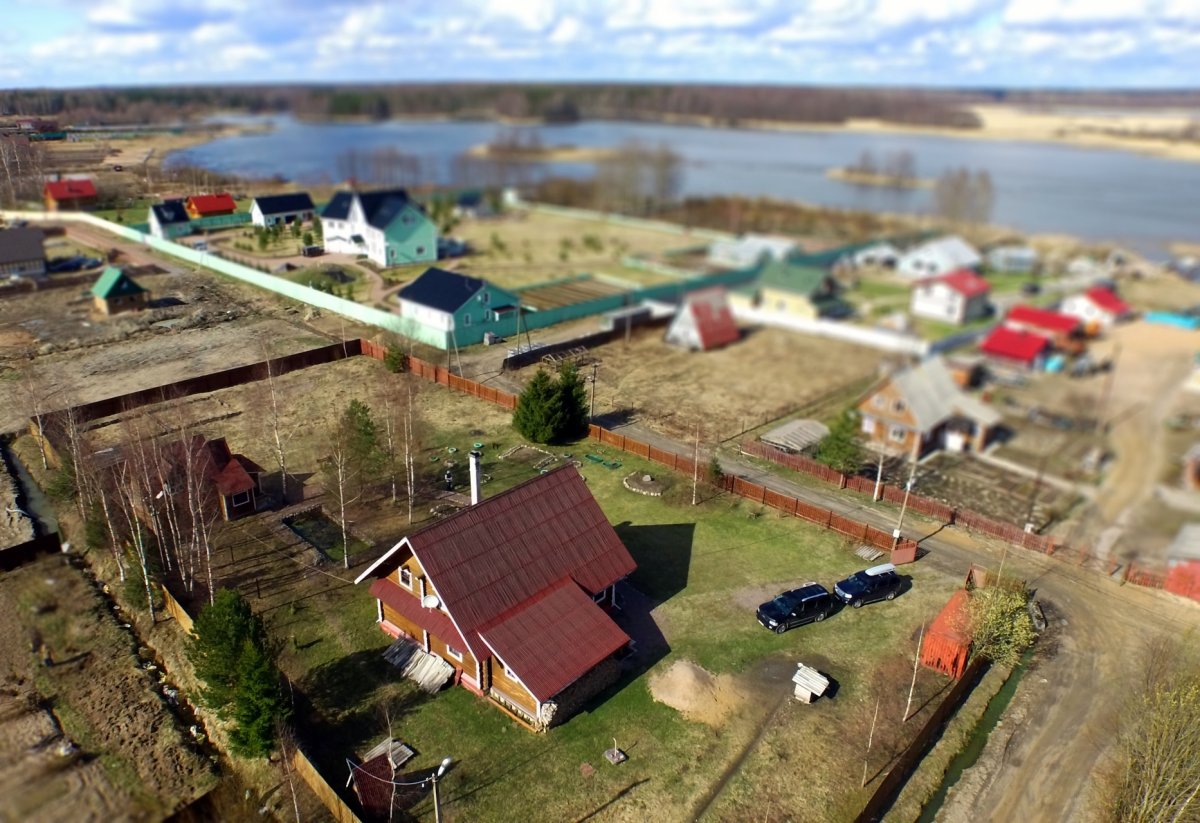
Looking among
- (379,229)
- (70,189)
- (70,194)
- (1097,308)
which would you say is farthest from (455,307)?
(1097,308)

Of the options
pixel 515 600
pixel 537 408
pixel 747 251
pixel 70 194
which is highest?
pixel 70 194

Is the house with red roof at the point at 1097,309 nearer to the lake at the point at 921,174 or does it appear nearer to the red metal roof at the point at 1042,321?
the red metal roof at the point at 1042,321

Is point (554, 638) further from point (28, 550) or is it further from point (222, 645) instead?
point (28, 550)

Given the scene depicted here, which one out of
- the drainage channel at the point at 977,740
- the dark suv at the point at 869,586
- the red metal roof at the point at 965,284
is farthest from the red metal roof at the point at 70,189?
the red metal roof at the point at 965,284

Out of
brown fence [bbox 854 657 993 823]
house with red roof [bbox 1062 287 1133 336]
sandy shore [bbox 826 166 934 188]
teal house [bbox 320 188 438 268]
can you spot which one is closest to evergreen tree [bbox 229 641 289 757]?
brown fence [bbox 854 657 993 823]

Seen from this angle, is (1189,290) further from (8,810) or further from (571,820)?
(8,810)

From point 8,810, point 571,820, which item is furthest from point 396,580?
point 8,810
